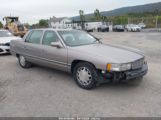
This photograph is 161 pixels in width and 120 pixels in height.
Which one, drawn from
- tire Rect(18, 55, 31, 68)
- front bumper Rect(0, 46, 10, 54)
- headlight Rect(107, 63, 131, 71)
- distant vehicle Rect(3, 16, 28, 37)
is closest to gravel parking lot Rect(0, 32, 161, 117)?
headlight Rect(107, 63, 131, 71)

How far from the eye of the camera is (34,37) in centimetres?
572

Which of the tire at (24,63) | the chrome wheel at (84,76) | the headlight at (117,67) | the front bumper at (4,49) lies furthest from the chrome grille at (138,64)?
the front bumper at (4,49)

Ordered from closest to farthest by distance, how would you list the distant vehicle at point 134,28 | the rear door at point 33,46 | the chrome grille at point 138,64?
the chrome grille at point 138,64
the rear door at point 33,46
the distant vehicle at point 134,28

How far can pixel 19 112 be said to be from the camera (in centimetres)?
322

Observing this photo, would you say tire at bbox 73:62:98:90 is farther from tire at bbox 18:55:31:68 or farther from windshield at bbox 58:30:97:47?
tire at bbox 18:55:31:68

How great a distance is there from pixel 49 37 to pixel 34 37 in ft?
2.86

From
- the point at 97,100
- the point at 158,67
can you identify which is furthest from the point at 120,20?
Result: the point at 97,100

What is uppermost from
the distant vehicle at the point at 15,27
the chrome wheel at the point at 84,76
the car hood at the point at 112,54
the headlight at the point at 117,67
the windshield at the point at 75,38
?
the distant vehicle at the point at 15,27

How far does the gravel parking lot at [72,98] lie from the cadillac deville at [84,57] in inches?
15.2

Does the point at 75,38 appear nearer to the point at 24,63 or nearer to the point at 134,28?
the point at 24,63

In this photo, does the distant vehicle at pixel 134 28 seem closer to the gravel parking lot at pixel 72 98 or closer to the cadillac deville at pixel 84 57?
the gravel parking lot at pixel 72 98

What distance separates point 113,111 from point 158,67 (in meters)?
3.60

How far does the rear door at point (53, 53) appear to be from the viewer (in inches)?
177

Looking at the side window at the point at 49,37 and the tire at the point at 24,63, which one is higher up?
the side window at the point at 49,37
